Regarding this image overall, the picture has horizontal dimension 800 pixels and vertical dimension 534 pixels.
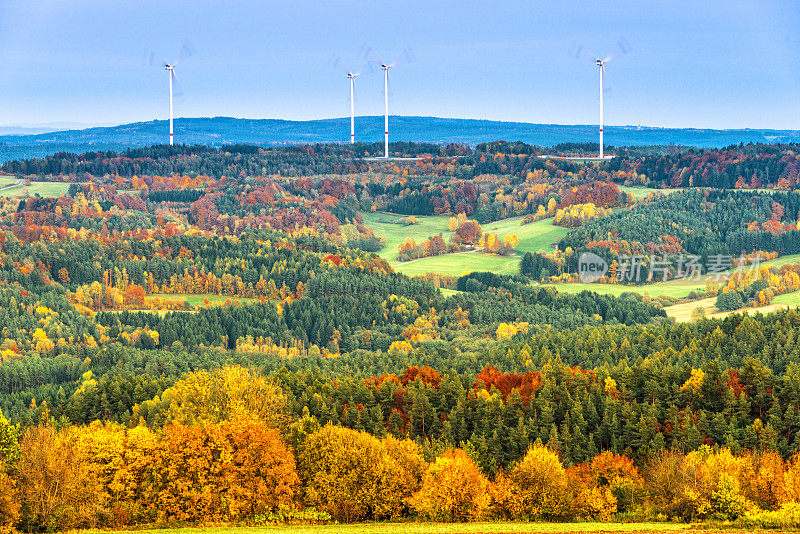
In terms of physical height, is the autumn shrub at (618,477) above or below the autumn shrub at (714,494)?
below

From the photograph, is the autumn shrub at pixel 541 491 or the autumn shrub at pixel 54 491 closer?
the autumn shrub at pixel 54 491

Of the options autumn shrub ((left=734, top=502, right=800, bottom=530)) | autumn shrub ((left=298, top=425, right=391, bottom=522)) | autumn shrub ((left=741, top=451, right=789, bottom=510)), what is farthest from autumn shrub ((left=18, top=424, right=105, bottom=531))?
autumn shrub ((left=741, top=451, right=789, bottom=510))

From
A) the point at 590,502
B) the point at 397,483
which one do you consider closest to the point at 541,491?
the point at 590,502

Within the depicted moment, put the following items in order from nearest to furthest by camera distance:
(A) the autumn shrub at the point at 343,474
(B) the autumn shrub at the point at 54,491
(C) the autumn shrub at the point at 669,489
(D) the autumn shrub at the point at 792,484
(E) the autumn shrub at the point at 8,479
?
(E) the autumn shrub at the point at 8,479 < (B) the autumn shrub at the point at 54,491 < (C) the autumn shrub at the point at 669,489 < (D) the autumn shrub at the point at 792,484 < (A) the autumn shrub at the point at 343,474

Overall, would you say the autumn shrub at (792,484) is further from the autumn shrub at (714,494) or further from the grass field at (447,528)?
the grass field at (447,528)

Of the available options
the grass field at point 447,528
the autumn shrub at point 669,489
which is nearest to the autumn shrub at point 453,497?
the grass field at point 447,528

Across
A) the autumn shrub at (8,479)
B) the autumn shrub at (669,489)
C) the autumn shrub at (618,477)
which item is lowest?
the autumn shrub at (618,477)
